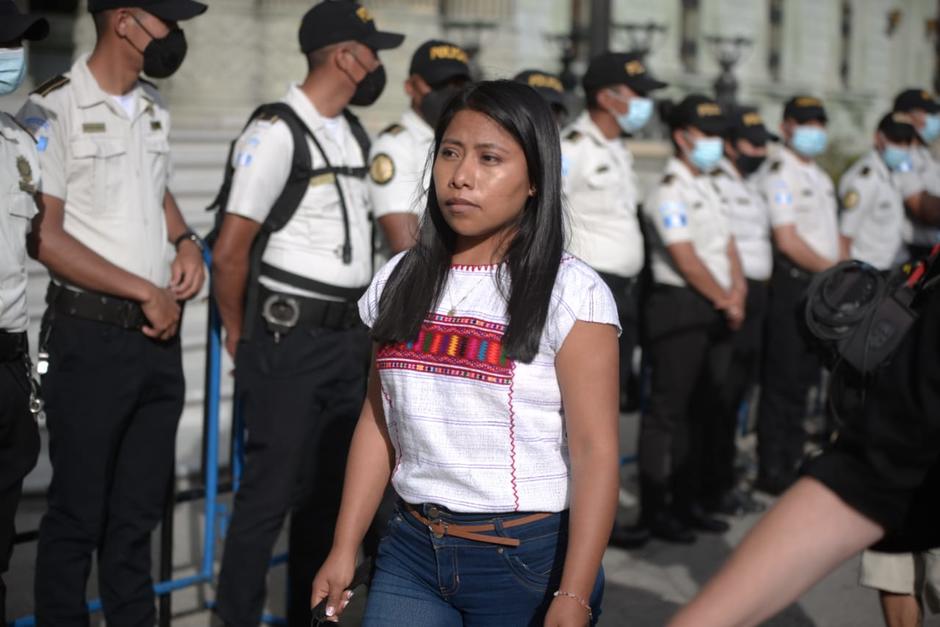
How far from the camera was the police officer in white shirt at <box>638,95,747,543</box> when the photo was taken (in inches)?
233

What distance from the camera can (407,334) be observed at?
2.56m

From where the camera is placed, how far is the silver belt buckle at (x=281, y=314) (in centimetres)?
411

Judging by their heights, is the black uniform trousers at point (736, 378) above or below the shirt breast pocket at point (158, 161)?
below

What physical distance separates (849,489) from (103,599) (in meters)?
2.90

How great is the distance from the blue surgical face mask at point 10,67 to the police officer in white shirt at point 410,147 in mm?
1325

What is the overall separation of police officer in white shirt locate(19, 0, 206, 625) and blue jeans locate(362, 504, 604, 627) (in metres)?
1.58

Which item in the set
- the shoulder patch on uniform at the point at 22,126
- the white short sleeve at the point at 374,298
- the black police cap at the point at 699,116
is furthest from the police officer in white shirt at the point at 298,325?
the black police cap at the point at 699,116

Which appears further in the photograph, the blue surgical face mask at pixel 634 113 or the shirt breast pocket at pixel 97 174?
the blue surgical face mask at pixel 634 113

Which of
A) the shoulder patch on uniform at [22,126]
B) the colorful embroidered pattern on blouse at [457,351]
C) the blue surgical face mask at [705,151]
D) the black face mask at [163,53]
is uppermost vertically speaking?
the black face mask at [163,53]

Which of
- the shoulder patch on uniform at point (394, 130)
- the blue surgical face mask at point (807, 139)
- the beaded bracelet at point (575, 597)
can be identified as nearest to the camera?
the beaded bracelet at point (575, 597)

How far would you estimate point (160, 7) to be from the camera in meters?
3.95

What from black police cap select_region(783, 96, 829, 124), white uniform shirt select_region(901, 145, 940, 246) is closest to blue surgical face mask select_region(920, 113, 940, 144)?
white uniform shirt select_region(901, 145, 940, 246)

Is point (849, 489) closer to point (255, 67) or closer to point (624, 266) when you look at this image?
point (624, 266)

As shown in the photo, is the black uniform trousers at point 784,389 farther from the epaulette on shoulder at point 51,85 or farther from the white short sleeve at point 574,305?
the white short sleeve at point 574,305
